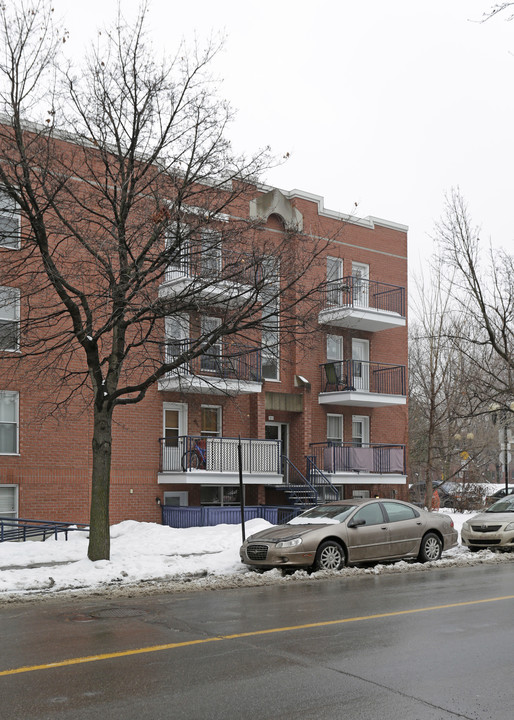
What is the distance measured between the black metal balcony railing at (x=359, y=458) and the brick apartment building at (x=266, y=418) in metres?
0.04

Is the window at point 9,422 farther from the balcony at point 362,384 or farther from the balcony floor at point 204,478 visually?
the balcony at point 362,384

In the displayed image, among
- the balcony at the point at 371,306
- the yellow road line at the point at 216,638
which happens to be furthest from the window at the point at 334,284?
the yellow road line at the point at 216,638

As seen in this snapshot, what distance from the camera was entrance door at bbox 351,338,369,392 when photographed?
2702 cm

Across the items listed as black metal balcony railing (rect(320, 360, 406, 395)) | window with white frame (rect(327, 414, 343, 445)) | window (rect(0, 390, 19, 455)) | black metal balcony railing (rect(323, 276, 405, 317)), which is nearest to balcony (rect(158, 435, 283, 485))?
black metal balcony railing (rect(320, 360, 406, 395))

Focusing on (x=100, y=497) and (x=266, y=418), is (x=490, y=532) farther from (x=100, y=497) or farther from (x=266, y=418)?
(x=266, y=418)

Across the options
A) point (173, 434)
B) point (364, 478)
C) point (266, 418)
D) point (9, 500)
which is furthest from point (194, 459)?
point (364, 478)

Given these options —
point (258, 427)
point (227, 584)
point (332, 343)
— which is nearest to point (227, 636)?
point (227, 584)

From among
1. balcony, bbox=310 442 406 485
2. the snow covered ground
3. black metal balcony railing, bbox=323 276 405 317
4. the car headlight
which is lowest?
the snow covered ground

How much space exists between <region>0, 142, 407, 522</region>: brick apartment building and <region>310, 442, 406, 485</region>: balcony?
5 centimetres

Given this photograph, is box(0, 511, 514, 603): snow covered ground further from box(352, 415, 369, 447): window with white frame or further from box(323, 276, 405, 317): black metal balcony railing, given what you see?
box(323, 276, 405, 317): black metal balcony railing

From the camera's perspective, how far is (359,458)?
25.8m

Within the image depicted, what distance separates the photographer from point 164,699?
19.2 ft

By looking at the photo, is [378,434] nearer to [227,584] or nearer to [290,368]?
[290,368]

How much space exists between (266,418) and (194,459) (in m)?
3.88
